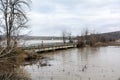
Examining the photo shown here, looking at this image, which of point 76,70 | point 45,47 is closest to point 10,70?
point 76,70

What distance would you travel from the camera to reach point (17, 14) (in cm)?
2631

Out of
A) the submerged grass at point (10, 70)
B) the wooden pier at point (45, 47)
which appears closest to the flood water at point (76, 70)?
the submerged grass at point (10, 70)

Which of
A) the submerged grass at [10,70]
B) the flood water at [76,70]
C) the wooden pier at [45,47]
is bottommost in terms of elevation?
the flood water at [76,70]

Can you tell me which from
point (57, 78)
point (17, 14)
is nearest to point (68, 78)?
point (57, 78)

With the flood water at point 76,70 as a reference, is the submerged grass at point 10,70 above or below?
above

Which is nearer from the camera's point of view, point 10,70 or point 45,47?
point 10,70

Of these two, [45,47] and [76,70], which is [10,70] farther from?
[45,47]

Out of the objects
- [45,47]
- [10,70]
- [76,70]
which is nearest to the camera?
[10,70]

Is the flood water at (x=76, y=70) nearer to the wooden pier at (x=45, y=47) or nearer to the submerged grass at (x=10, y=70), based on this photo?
the submerged grass at (x=10, y=70)

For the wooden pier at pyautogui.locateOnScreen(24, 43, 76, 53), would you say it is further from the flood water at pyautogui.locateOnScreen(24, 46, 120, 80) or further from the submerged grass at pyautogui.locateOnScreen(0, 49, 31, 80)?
the submerged grass at pyautogui.locateOnScreen(0, 49, 31, 80)

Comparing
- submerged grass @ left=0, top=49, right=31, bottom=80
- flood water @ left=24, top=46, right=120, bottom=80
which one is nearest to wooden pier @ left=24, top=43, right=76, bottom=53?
flood water @ left=24, top=46, right=120, bottom=80

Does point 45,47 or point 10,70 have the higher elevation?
point 10,70

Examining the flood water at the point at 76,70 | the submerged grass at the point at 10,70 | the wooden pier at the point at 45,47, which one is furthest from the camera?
the wooden pier at the point at 45,47

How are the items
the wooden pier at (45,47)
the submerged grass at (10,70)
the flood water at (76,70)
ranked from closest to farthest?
1. the submerged grass at (10,70)
2. the flood water at (76,70)
3. the wooden pier at (45,47)
